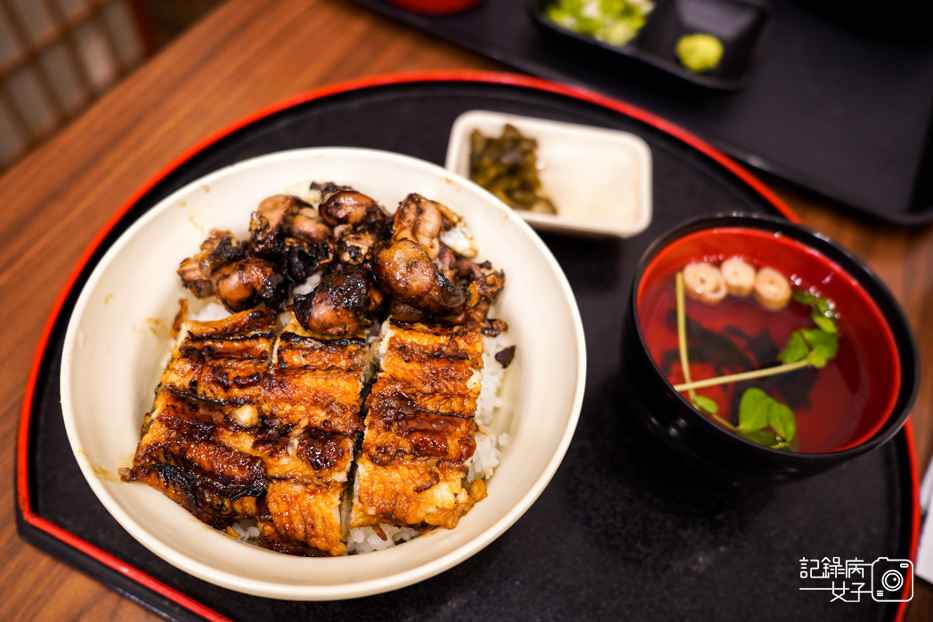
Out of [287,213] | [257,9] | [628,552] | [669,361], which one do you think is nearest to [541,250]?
[669,361]

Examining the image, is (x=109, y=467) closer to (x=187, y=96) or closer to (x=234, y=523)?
(x=234, y=523)

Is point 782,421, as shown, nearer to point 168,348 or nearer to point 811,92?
point 168,348

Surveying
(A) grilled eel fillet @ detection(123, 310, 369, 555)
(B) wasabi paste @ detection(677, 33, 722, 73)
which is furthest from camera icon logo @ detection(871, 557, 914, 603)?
(B) wasabi paste @ detection(677, 33, 722, 73)

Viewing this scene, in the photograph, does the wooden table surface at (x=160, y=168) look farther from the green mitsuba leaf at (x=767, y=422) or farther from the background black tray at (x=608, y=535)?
the green mitsuba leaf at (x=767, y=422)

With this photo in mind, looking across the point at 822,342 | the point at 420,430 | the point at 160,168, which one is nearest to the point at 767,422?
the point at 822,342

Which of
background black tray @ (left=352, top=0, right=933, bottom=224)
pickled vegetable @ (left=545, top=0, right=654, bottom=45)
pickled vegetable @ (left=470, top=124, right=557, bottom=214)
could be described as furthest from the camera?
pickled vegetable @ (left=545, top=0, right=654, bottom=45)

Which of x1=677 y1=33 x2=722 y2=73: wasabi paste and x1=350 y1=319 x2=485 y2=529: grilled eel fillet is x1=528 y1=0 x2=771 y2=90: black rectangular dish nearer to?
x1=677 y1=33 x2=722 y2=73: wasabi paste
